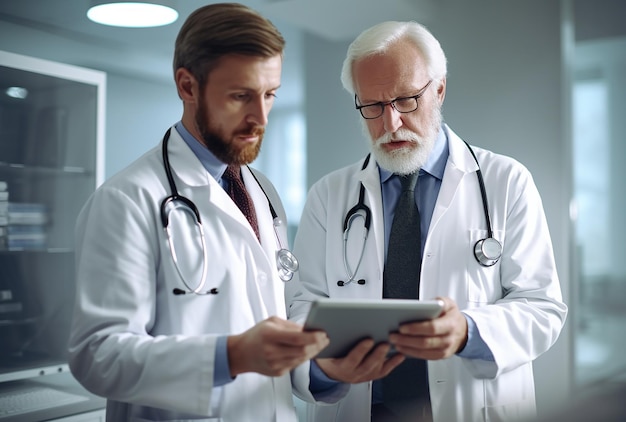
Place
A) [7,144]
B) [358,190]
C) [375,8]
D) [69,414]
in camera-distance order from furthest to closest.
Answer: [375,8] → [7,144] → [69,414] → [358,190]

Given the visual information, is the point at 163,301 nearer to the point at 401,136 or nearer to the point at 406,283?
the point at 406,283

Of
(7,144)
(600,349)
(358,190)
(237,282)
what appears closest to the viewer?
(237,282)

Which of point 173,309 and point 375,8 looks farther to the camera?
point 375,8

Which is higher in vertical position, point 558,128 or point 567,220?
point 558,128

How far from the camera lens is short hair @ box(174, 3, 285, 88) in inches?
46.1

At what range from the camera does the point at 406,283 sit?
156 centimetres

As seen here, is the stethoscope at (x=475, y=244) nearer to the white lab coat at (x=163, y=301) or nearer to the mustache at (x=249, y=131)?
the white lab coat at (x=163, y=301)

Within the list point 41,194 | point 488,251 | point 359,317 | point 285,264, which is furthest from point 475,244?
point 41,194

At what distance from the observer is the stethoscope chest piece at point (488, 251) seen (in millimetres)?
1500

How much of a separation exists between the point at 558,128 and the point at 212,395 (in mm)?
1946

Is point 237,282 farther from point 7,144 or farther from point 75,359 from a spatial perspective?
point 7,144

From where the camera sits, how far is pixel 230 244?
1231mm

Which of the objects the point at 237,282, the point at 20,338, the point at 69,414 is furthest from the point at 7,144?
the point at 237,282

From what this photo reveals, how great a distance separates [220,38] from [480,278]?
32.9 inches
